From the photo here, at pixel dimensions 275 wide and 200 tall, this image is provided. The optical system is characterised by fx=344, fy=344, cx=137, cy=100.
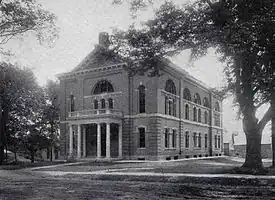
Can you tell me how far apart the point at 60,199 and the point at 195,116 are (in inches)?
1551

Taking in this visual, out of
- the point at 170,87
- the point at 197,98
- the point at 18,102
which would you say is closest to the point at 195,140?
the point at 197,98

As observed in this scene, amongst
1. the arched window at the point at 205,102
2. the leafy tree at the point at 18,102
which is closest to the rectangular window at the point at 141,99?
the leafy tree at the point at 18,102

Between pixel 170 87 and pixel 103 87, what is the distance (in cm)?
762

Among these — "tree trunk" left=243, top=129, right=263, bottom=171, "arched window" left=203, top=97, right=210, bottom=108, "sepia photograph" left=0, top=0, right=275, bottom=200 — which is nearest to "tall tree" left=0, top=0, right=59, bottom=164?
"sepia photograph" left=0, top=0, right=275, bottom=200

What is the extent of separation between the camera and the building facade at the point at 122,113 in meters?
35.3

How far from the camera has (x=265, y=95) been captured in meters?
20.6

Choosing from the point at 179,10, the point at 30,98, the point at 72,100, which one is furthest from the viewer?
the point at 72,100

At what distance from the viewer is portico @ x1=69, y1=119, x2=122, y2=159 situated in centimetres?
3619

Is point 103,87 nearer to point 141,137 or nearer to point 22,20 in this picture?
point 141,137

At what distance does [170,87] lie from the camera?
1548 inches

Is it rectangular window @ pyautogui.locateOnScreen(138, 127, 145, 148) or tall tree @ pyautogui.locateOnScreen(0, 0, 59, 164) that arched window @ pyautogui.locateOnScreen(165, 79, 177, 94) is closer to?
rectangular window @ pyautogui.locateOnScreen(138, 127, 145, 148)

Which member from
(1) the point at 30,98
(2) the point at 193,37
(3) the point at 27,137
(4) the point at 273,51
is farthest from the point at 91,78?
(4) the point at 273,51

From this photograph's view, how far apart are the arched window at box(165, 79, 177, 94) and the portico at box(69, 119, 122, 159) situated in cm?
677

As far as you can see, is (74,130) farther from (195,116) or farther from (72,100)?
(195,116)
